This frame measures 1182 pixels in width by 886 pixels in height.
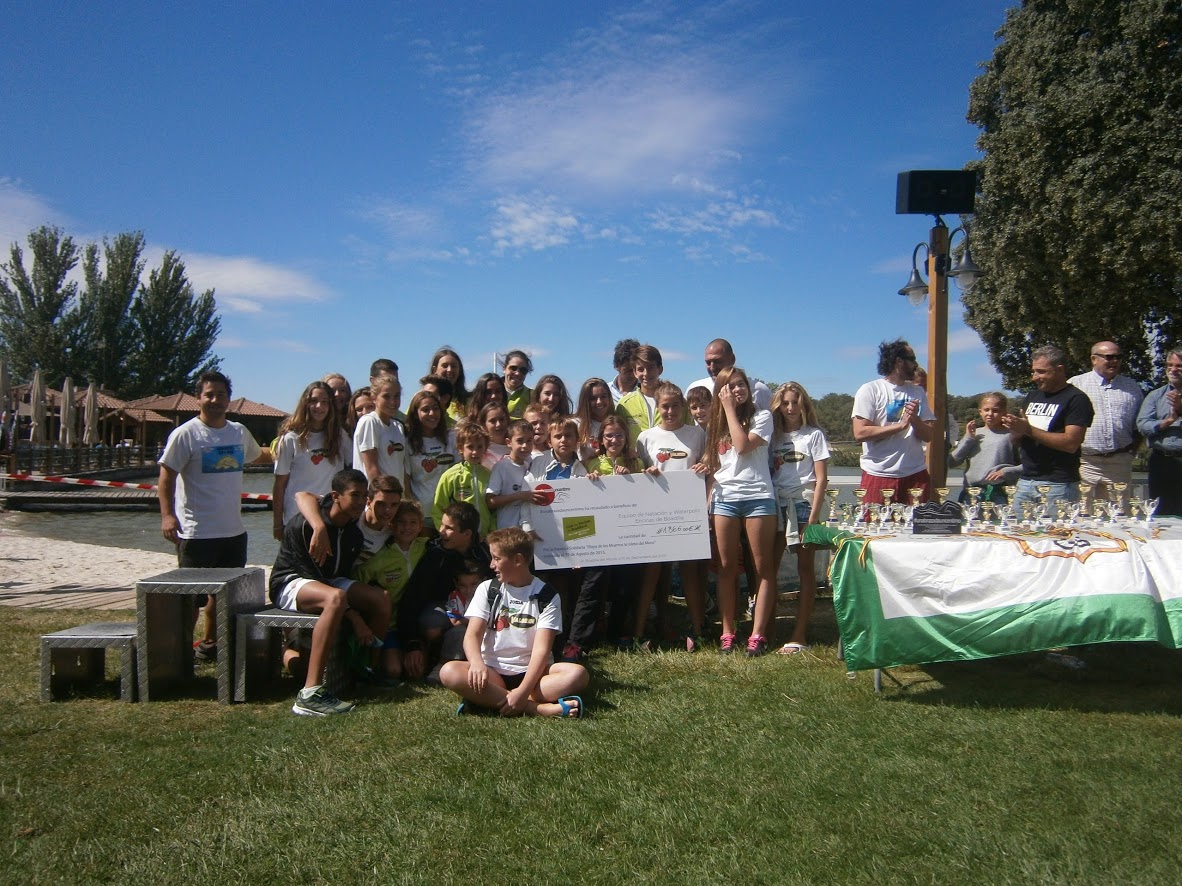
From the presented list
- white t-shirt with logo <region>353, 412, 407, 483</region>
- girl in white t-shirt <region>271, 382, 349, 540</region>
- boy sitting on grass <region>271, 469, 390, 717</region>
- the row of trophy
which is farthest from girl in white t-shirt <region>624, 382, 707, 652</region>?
girl in white t-shirt <region>271, 382, 349, 540</region>

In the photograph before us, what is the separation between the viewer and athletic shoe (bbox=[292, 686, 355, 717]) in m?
4.41

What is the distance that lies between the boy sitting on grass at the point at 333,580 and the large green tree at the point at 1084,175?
A: 16.6 m

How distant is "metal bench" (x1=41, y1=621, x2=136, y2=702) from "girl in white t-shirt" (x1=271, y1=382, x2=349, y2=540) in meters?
1.29

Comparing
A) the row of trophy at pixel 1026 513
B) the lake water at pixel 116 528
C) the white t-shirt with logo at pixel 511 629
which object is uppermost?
the row of trophy at pixel 1026 513

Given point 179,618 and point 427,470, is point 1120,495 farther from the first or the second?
point 179,618

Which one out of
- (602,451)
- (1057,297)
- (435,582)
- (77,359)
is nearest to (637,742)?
(435,582)

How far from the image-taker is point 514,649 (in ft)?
15.3

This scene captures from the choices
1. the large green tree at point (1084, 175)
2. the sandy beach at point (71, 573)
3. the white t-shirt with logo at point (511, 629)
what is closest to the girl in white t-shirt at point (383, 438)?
the white t-shirt with logo at point (511, 629)

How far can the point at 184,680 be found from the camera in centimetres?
508

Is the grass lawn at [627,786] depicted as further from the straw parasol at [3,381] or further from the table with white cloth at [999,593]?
the straw parasol at [3,381]

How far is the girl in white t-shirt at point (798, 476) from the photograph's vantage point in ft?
18.7

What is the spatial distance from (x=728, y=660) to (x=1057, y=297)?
57.2 feet

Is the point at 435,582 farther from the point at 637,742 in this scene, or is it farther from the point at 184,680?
the point at 637,742

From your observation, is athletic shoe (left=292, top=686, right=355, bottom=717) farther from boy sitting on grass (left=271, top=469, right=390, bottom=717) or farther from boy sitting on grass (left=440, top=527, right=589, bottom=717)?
boy sitting on grass (left=440, top=527, right=589, bottom=717)
